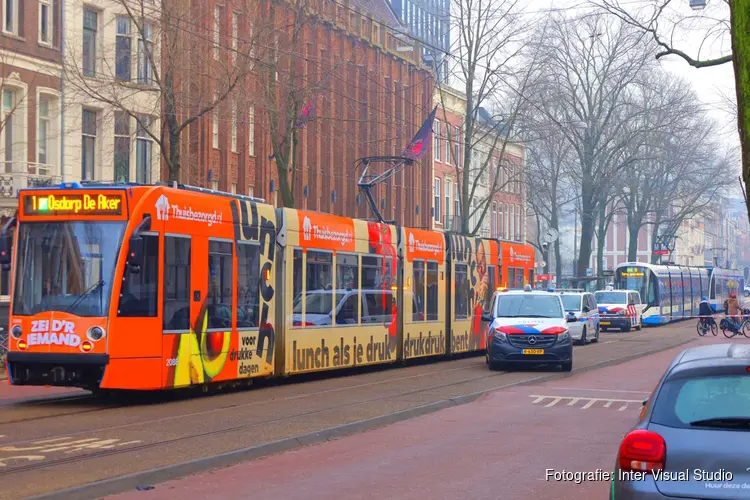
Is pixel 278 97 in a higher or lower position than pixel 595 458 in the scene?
higher

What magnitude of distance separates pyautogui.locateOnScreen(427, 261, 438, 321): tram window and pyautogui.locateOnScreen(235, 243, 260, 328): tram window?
8.31 meters

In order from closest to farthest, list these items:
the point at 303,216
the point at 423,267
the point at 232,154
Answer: the point at 303,216
the point at 423,267
the point at 232,154

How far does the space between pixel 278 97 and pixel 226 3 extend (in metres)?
4.72

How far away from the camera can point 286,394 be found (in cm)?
1736

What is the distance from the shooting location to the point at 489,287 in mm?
29250

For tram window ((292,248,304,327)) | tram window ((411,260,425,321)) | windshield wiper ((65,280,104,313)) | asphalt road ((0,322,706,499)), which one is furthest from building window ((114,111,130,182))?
windshield wiper ((65,280,104,313))

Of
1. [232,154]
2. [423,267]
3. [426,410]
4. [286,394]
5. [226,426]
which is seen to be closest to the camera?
[226,426]

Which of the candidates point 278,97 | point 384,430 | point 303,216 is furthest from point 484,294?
point 384,430

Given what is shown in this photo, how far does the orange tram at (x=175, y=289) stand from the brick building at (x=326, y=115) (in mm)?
7175

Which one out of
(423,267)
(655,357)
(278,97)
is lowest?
(655,357)

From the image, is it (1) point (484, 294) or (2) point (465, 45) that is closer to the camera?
(1) point (484, 294)

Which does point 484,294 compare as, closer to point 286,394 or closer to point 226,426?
point 286,394

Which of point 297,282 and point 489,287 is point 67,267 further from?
point 489,287

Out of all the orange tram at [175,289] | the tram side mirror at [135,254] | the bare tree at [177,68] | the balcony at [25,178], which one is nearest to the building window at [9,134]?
the balcony at [25,178]
